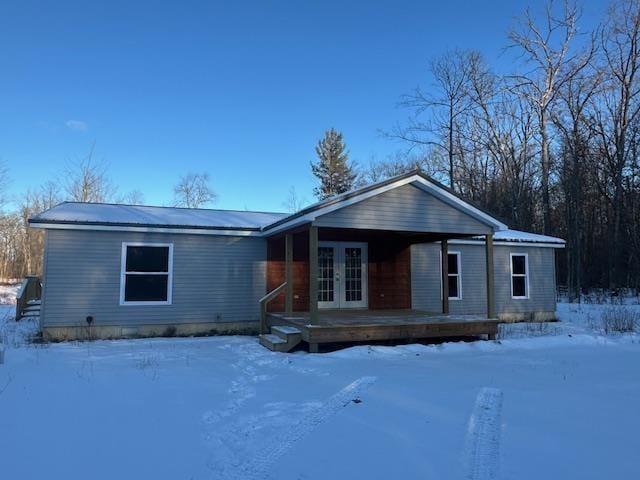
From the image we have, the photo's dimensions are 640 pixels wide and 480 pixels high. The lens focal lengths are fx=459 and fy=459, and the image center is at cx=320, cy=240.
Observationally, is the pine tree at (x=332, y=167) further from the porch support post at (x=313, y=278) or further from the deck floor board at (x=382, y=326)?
the porch support post at (x=313, y=278)

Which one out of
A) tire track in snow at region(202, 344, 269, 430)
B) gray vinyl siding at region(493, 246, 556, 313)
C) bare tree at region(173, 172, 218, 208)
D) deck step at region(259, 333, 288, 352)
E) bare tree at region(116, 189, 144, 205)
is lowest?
tire track in snow at region(202, 344, 269, 430)

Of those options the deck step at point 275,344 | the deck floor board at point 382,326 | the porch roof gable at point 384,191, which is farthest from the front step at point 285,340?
the porch roof gable at point 384,191

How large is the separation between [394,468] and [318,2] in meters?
14.8

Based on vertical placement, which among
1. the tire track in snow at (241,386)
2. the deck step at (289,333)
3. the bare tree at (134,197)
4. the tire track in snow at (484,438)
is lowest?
→ the tire track in snow at (484,438)

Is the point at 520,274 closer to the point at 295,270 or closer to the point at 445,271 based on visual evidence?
the point at 445,271

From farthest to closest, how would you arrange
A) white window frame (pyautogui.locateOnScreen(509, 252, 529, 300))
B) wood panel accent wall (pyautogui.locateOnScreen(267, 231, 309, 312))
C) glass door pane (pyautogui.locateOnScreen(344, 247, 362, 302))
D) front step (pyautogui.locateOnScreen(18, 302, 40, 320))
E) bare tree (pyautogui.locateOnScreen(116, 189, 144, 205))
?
bare tree (pyautogui.locateOnScreen(116, 189, 144, 205)), front step (pyautogui.locateOnScreen(18, 302, 40, 320)), white window frame (pyautogui.locateOnScreen(509, 252, 529, 300)), glass door pane (pyautogui.locateOnScreen(344, 247, 362, 302)), wood panel accent wall (pyautogui.locateOnScreen(267, 231, 309, 312))

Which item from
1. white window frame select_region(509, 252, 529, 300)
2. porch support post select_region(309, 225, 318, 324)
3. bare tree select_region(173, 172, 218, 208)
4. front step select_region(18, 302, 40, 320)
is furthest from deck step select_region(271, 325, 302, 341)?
bare tree select_region(173, 172, 218, 208)

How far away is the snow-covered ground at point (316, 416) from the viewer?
3504mm

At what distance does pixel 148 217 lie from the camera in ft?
37.9

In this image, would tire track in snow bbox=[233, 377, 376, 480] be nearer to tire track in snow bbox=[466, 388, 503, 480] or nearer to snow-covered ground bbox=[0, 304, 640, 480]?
snow-covered ground bbox=[0, 304, 640, 480]

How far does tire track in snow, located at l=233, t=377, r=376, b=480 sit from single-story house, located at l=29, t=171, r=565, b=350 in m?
3.29

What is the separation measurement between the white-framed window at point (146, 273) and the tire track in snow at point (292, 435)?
646 centimetres

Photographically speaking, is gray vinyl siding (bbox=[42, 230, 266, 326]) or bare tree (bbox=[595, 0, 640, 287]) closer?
gray vinyl siding (bbox=[42, 230, 266, 326])

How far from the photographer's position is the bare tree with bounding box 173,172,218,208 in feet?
132
